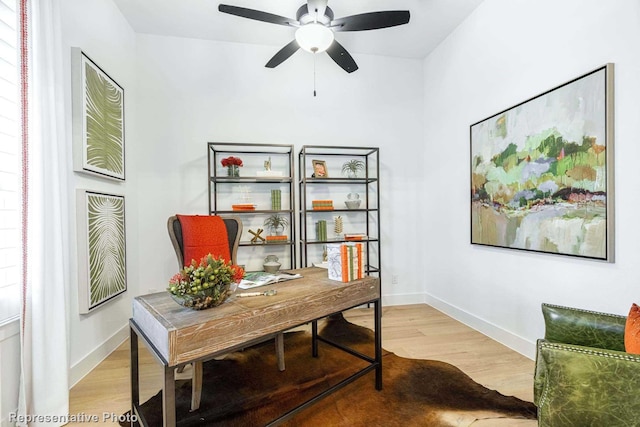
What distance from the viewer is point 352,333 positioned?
2.95m

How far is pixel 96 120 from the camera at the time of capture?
2.45 metres

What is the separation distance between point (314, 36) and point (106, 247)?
94.0 inches

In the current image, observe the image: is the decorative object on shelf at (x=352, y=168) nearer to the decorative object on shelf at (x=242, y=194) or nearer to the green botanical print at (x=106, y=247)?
the decorative object on shelf at (x=242, y=194)

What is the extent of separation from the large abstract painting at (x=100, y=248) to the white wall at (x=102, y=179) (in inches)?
2.3

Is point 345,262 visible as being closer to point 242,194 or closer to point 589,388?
point 589,388

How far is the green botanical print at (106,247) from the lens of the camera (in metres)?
2.35

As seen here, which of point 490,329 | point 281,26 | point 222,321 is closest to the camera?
point 222,321

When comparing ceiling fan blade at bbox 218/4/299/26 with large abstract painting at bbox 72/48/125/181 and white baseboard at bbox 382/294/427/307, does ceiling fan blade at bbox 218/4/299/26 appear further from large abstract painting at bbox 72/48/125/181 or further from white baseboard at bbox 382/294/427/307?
white baseboard at bbox 382/294/427/307

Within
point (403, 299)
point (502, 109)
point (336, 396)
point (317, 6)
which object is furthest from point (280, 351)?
point (502, 109)

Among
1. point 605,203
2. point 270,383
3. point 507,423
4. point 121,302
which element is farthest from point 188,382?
point 605,203

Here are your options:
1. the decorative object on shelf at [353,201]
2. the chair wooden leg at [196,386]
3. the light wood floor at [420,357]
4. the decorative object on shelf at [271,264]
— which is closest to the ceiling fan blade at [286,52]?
the decorative object on shelf at [353,201]

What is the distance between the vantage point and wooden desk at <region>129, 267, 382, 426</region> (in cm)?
111

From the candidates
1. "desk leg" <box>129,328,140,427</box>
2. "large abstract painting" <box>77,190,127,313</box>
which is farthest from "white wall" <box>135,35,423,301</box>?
"desk leg" <box>129,328,140,427</box>

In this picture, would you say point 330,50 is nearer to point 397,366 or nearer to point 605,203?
point 605,203
